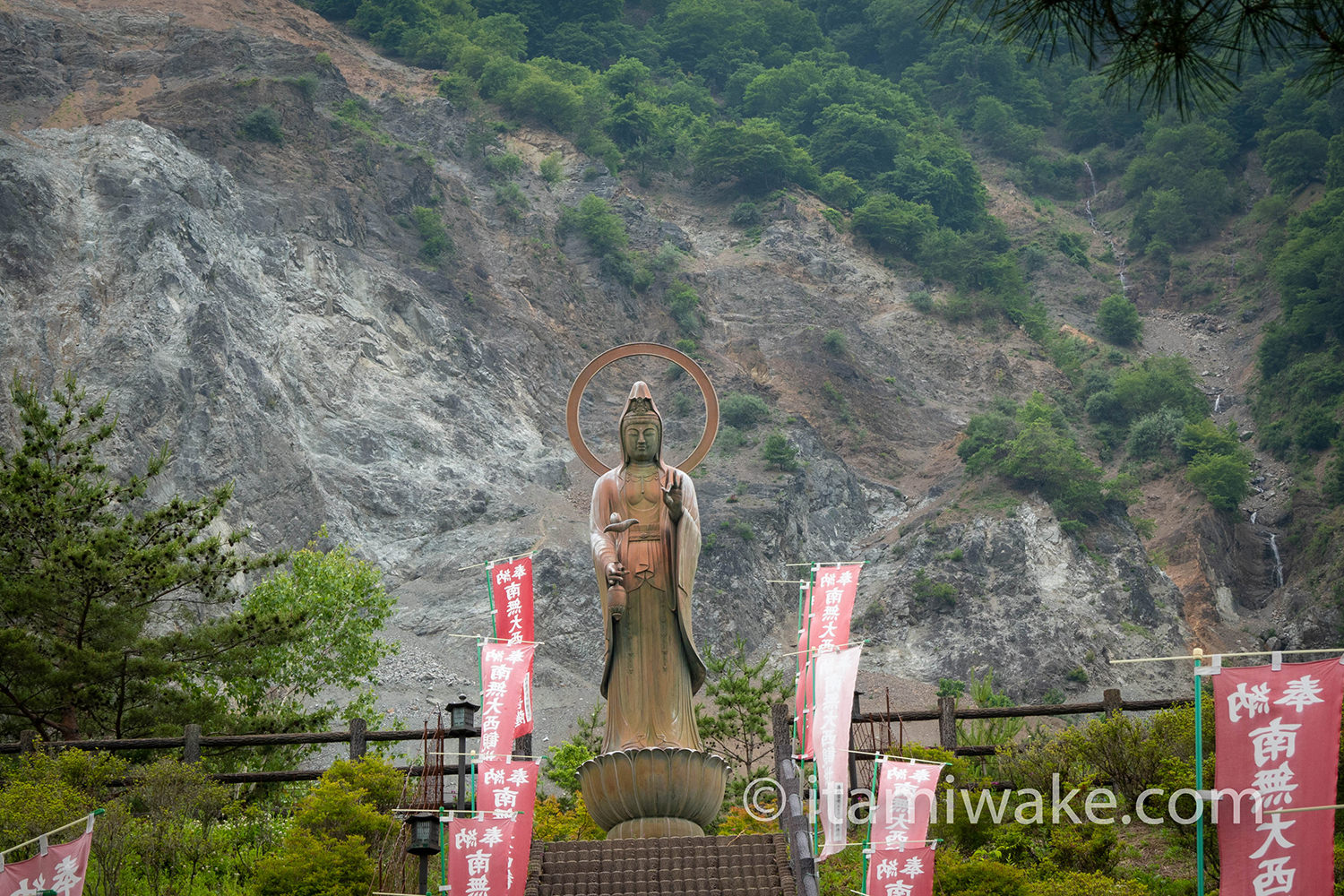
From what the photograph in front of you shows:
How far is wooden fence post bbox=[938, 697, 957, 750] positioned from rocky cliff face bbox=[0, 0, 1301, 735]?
17.0 metres

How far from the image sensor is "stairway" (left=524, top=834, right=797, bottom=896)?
899 cm

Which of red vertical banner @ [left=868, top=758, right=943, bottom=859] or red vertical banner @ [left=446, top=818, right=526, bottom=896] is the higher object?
red vertical banner @ [left=868, top=758, right=943, bottom=859]

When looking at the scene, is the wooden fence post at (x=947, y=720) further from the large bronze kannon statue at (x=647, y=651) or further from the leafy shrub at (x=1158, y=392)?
the leafy shrub at (x=1158, y=392)

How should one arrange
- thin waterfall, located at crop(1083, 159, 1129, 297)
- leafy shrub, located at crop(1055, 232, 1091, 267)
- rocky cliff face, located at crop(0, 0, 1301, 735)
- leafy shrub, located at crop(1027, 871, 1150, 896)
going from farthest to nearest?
leafy shrub, located at crop(1055, 232, 1091, 267) < thin waterfall, located at crop(1083, 159, 1129, 297) < rocky cliff face, located at crop(0, 0, 1301, 735) < leafy shrub, located at crop(1027, 871, 1150, 896)

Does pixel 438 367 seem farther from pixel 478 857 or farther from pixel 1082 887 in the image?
pixel 1082 887

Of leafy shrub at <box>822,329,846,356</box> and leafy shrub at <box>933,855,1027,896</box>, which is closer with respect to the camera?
leafy shrub at <box>933,855,1027,896</box>

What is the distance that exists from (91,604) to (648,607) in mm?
6459

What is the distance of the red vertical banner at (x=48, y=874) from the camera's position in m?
7.79

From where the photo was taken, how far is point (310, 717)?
51.7 ft

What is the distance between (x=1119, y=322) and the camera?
1982 inches

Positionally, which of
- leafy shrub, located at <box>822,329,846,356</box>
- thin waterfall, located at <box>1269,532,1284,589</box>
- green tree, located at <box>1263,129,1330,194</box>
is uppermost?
green tree, located at <box>1263,129,1330,194</box>

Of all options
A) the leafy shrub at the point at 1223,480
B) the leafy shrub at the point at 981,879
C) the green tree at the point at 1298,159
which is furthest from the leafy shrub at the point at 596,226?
the leafy shrub at the point at 981,879

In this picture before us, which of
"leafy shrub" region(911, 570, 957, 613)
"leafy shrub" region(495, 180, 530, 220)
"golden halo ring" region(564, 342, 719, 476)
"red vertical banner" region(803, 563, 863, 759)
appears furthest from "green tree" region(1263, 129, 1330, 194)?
"golden halo ring" region(564, 342, 719, 476)

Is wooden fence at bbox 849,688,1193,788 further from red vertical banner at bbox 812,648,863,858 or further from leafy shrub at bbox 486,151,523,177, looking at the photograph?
leafy shrub at bbox 486,151,523,177
